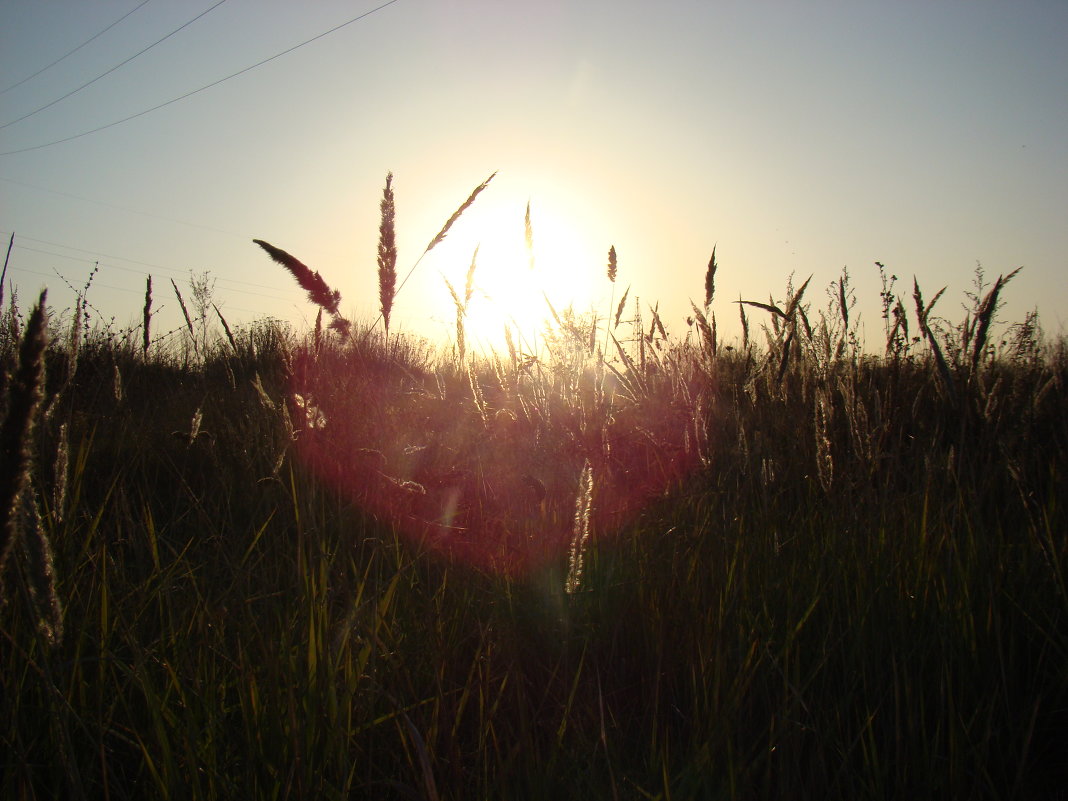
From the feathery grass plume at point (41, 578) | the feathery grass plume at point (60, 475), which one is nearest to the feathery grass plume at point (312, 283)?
the feathery grass plume at point (60, 475)

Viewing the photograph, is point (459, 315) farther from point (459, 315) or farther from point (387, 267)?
point (387, 267)

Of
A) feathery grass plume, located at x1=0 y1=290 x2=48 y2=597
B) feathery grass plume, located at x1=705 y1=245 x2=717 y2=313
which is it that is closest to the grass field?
feathery grass plume, located at x1=0 y1=290 x2=48 y2=597

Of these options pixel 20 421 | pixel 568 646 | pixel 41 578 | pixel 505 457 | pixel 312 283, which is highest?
pixel 312 283

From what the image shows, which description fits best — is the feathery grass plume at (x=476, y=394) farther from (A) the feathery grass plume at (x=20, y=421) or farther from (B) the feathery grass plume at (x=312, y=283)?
(A) the feathery grass plume at (x=20, y=421)

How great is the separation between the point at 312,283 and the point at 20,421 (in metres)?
1.84

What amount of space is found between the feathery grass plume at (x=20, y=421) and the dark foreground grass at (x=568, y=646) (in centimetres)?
29

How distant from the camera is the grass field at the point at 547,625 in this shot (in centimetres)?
91

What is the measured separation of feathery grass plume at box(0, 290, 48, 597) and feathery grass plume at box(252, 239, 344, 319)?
1.77 metres

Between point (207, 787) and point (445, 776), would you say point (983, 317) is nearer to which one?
point (445, 776)

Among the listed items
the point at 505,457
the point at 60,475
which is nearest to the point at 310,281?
the point at 505,457

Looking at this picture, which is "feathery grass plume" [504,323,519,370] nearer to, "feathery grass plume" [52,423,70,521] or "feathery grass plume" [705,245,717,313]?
"feathery grass plume" [705,245,717,313]

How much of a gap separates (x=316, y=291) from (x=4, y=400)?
1.74 m

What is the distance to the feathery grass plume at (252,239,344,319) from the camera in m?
2.26

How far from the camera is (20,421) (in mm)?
492
